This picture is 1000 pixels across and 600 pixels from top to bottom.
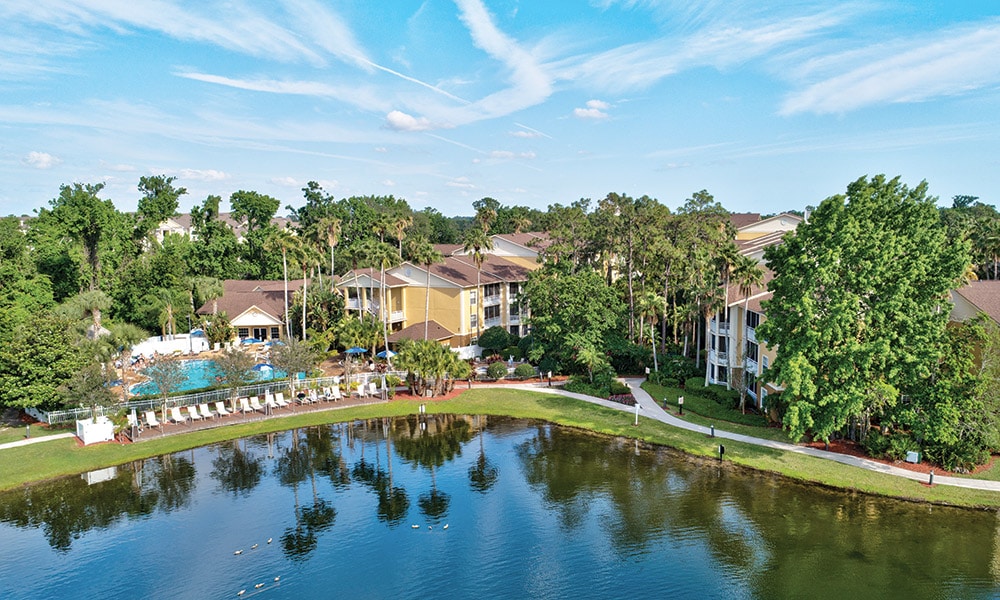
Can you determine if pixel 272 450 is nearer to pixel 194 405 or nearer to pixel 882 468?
pixel 194 405

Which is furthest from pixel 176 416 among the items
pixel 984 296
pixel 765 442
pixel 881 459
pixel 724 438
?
pixel 984 296

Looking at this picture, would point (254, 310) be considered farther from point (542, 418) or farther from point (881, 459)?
point (881, 459)

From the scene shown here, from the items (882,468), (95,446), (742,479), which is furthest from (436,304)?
(882,468)

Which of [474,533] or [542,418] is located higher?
[542,418]

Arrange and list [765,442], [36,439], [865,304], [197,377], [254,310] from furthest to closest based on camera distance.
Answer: [254,310]
[197,377]
[36,439]
[765,442]
[865,304]

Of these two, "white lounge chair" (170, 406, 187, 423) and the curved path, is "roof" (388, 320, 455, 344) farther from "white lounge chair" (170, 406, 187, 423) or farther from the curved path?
"white lounge chair" (170, 406, 187, 423)

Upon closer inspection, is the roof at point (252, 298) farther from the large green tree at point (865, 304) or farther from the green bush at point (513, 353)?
the large green tree at point (865, 304)
